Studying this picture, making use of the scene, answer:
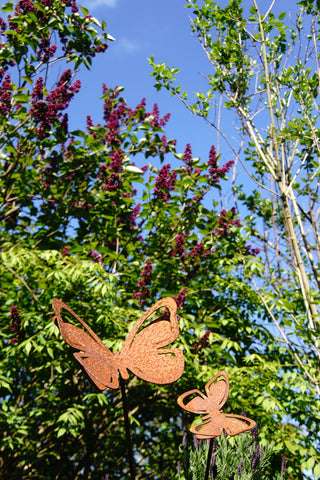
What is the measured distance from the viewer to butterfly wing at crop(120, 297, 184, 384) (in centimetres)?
130

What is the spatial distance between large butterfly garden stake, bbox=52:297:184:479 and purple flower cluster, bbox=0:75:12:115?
243 centimetres

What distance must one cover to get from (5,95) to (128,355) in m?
2.64

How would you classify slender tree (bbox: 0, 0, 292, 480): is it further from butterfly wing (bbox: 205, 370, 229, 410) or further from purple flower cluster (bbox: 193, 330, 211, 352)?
butterfly wing (bbox: 205, 370, 229, 410)

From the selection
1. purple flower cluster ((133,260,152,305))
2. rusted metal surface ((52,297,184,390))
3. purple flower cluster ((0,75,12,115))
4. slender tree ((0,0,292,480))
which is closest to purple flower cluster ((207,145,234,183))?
slender tree ((0,0,292,480))

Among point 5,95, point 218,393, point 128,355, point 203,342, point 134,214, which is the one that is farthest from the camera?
point 134,214

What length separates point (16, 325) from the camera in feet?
9.14

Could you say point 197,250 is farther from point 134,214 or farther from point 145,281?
point 134,214

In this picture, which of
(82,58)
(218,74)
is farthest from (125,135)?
(218,74)

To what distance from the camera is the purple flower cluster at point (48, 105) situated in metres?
3.21

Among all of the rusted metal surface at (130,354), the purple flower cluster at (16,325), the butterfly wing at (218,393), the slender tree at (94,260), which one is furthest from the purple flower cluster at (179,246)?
the rusted metal surface at (130,354)

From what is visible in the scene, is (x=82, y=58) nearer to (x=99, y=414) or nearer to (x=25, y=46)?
(x=25, y=46)

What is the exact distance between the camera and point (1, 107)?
3.18 meters

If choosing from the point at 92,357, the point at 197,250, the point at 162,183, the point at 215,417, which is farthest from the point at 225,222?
the point at 92,357

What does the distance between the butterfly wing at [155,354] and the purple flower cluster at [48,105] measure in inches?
92.4
